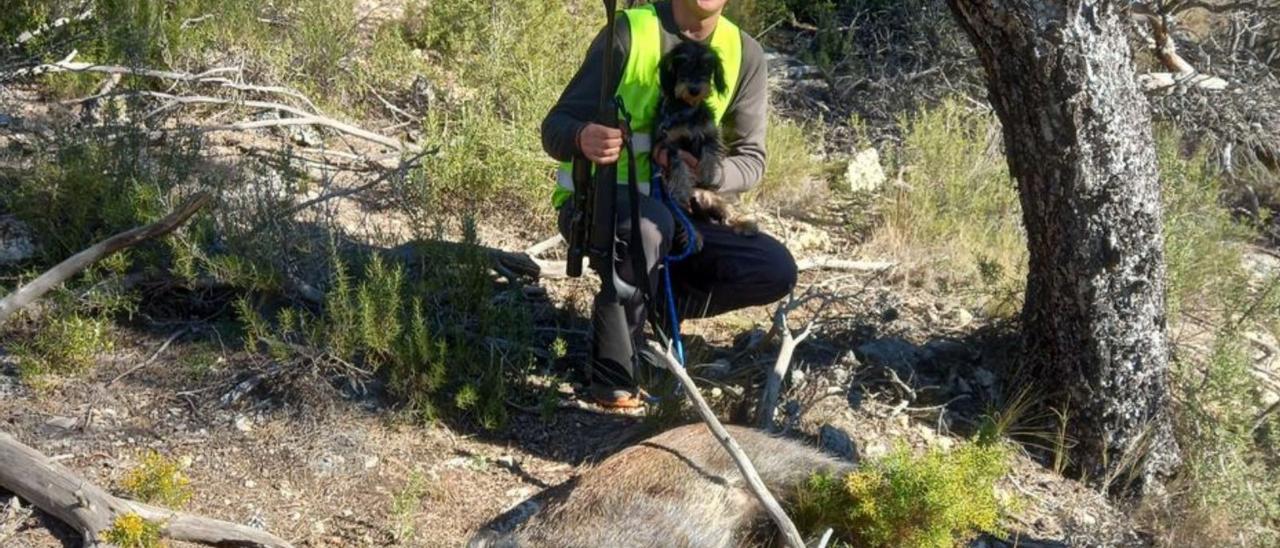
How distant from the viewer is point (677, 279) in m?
4.87

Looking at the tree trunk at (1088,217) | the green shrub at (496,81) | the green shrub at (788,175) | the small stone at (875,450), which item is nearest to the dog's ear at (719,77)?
the tree trunk at (1088,217)

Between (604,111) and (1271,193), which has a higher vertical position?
(604,111)

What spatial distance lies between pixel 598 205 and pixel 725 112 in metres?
0.77

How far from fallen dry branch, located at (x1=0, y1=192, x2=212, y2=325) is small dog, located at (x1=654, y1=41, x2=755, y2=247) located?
1.61 metres

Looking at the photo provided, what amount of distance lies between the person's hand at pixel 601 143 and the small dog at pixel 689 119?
39cm

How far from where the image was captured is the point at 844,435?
4.47 m

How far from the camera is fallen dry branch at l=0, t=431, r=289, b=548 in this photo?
361 cm

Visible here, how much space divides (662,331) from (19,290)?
2.19 m

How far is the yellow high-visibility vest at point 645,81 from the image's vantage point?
4.61 meters

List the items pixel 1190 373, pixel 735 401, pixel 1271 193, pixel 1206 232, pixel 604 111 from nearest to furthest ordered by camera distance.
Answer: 1. pixel 604 111
2. pixel 735 401
3. pixel 1190 373
4. pixel 1206 232
5. pixel 1271 193

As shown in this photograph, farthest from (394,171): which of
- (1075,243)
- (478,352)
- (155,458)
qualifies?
(1075,243)

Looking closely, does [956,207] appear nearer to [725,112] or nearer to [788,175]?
[788,175]

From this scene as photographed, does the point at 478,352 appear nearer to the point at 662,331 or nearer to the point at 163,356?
the point at 662,331

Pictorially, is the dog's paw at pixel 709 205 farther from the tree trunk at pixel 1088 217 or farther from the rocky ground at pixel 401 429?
the tree trunk at pixel 1088 217
